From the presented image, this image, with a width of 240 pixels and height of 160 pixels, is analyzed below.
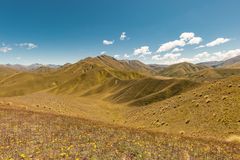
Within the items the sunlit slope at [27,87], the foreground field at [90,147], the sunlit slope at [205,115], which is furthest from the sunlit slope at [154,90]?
the sunlit slope at [27,87]

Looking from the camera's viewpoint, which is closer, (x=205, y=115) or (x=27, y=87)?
(x=205, y=115)

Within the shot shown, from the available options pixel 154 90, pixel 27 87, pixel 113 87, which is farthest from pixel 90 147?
pixel 27 87

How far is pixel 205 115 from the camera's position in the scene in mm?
25859

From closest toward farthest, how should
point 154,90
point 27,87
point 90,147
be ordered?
1. point 90,147
2. point 154,90
3. point 27,87

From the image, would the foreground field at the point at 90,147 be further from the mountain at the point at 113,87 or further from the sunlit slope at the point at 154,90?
the mountain at the point at 113,87

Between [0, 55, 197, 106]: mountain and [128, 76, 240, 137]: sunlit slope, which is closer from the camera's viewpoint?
[128, 76, 240, 137]: sunlit slope

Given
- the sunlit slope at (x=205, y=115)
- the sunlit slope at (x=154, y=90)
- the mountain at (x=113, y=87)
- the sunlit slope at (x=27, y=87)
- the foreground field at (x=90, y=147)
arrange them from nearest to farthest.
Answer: the foreground field at (x=90, y=147)
the sunlit slope at (x=205, y=115)
the sunlit slope at (x=154, y=90)
the mountain at (x=113, y=87)
the sunlit slope at (x=27, y=87)

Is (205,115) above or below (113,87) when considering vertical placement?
below

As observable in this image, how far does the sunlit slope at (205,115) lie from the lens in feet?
72.8

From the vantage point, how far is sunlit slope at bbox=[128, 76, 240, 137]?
2220 centimetres

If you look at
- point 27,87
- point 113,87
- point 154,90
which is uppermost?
point 27,87

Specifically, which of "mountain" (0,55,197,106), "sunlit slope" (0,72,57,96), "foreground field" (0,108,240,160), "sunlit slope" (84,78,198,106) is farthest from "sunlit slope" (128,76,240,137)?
"sunlit slope" (0,72,57,96)

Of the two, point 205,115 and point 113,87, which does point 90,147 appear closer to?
point 205,115

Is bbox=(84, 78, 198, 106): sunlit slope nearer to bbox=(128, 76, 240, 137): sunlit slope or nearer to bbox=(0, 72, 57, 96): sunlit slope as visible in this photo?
bbox=(128, 76, 240, 137): sunlit slope
